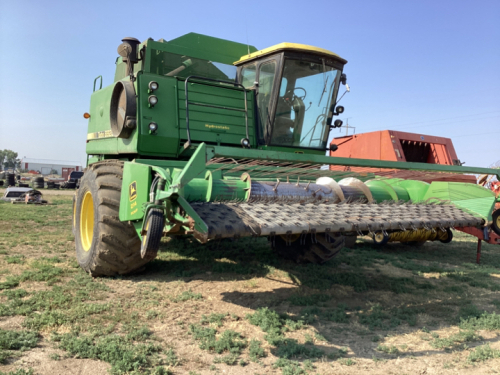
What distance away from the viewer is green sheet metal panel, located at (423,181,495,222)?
395cm

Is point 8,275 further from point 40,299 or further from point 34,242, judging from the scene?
point 34,242

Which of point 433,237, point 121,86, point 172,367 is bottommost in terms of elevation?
point 172,367

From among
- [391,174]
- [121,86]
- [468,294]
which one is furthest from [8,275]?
[468,294]

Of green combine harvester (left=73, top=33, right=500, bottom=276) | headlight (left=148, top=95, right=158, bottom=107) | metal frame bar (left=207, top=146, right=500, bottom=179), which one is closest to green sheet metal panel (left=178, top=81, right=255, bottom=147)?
green combine harvester (left=73, top=33, right=500, bottom=276)

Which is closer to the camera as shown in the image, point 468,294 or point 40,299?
point 40,299

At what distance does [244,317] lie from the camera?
3.10 metres

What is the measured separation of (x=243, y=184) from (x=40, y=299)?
1922 mm

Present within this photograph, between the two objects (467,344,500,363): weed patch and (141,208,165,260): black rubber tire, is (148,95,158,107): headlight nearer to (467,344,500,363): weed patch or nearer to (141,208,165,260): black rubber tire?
(141,208,165,260): black rubber tire

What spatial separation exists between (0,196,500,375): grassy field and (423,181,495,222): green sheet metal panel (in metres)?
0.88

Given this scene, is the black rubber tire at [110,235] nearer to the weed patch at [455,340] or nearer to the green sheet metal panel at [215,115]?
the green sheet metal panel at [215,115]

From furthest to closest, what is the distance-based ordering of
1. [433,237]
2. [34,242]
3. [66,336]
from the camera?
[433,237] < [34,242] < [66,336]

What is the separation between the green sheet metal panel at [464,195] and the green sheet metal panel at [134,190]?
2981 millimetres

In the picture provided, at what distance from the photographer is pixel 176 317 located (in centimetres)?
305

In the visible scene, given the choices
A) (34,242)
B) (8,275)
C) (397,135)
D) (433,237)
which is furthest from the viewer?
(397,135)
